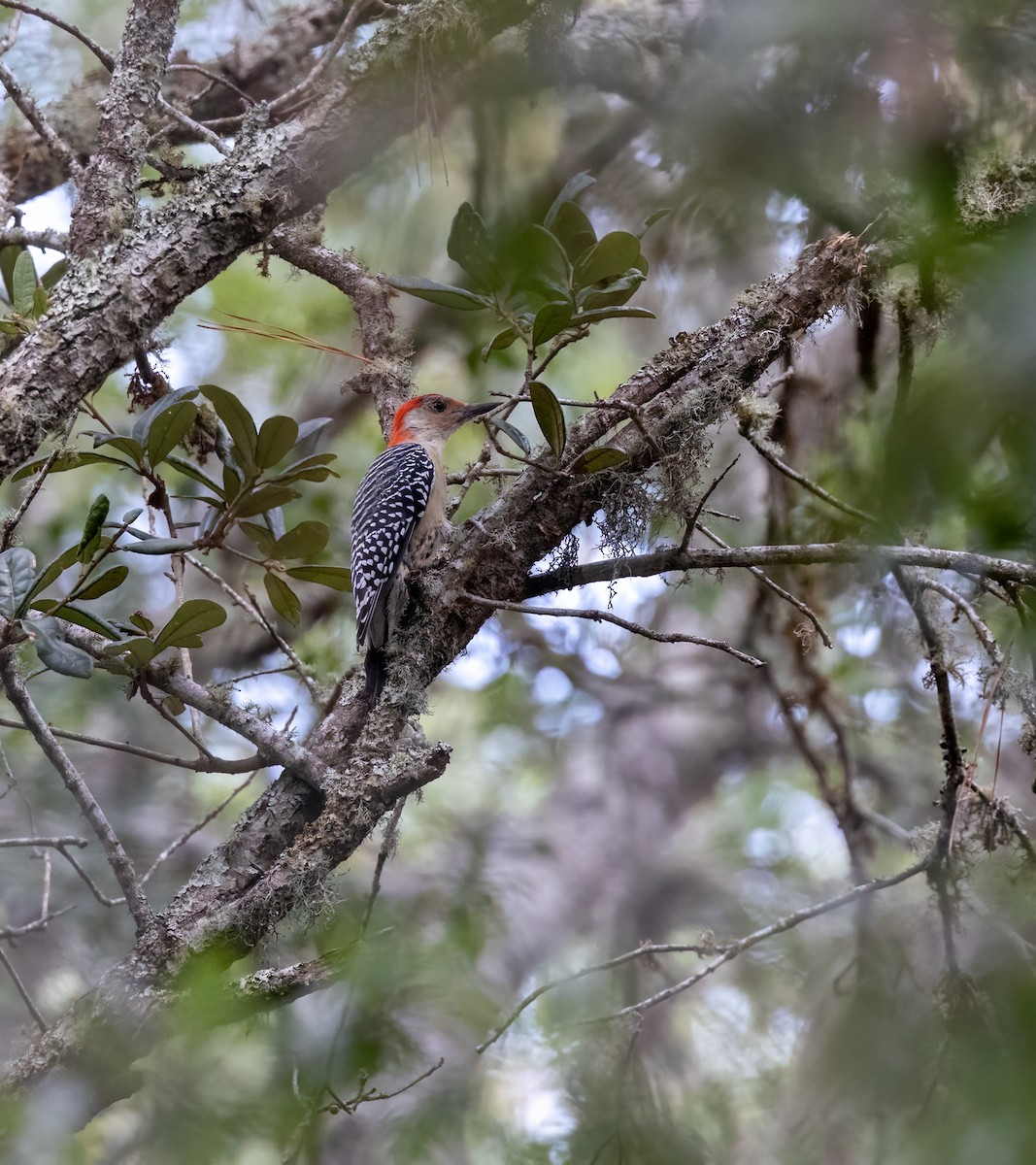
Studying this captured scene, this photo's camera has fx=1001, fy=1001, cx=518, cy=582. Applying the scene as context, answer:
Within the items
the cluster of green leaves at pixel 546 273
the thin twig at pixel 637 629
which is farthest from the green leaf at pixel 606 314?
the thin twig at pixel 637 629

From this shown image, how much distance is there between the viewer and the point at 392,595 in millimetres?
3285

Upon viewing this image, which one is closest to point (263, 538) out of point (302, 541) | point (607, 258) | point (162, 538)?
point (302, 541)

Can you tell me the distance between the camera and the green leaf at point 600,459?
2.03 meters

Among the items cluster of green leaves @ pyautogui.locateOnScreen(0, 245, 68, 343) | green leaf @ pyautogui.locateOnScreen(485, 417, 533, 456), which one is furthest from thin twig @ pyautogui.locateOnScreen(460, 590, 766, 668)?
cluster of green leaves @ pyautogui.locateOnScreen(0, 245, 68, 343)

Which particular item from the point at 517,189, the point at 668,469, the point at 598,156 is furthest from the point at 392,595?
the point at 517,189

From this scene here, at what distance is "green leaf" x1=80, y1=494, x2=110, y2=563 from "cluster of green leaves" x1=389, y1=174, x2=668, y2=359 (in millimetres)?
747

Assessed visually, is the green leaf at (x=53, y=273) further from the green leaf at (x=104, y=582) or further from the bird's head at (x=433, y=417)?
the bird's head at (x=433, y=417)

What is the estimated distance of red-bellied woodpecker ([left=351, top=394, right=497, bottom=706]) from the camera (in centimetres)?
324

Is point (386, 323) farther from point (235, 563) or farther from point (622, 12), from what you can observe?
point (235, 563)

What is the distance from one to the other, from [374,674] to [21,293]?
49.4 inches

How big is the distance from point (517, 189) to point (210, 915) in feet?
5.92

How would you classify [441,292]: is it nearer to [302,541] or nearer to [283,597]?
[302,541]

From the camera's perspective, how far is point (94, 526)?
197cm

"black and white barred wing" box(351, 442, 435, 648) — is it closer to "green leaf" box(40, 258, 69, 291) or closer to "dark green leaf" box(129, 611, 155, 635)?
"dark green leaf" box(129, 611, 155, 635)
